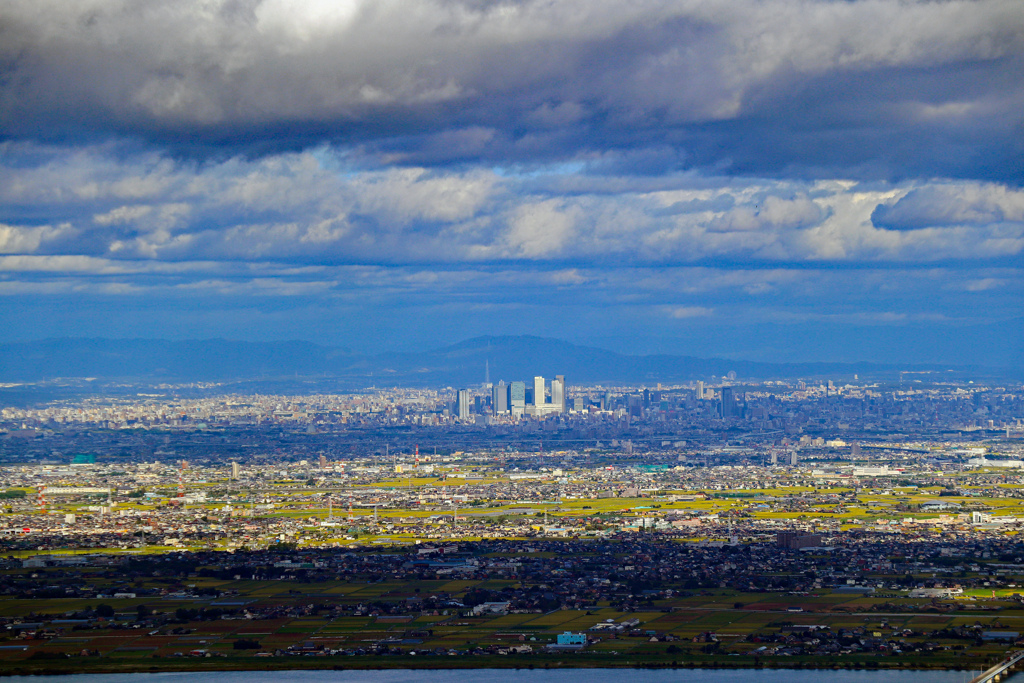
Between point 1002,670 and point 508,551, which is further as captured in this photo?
point 508,551

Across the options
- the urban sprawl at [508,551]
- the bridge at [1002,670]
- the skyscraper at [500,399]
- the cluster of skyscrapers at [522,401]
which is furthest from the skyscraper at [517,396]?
the bridge at [1002,670]

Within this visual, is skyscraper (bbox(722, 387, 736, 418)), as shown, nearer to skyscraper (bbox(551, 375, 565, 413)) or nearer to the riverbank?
skyscraper (bbox(551, 375, 565, 413))

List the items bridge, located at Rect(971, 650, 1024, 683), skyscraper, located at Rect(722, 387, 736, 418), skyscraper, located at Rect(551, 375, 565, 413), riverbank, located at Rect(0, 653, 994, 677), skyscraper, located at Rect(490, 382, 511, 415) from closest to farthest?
1. bridge, located at Rect(971, 650, 1024, 683)
2. riverbank, located at Rect(0, 653, 994, 677)
3. skyscraper, located at Rect(722, 387, 736, 418)
4. skyscraper, located at Rect(490, 382, 511, 415)
5. skyscraper, located at Rect(551, 375, 565, 413)

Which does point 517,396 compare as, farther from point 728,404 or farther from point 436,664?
point 436,664

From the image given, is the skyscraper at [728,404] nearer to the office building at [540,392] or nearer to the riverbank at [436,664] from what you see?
Result: the office building at [540,392]

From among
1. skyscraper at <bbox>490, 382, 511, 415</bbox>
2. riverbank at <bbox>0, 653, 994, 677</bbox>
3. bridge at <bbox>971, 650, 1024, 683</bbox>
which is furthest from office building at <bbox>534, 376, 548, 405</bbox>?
bridge at <bbox>971, 650, 1024, 683</bbox>

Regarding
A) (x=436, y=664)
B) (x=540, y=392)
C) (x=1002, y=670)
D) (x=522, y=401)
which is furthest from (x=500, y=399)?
(x=1002, y=670)
